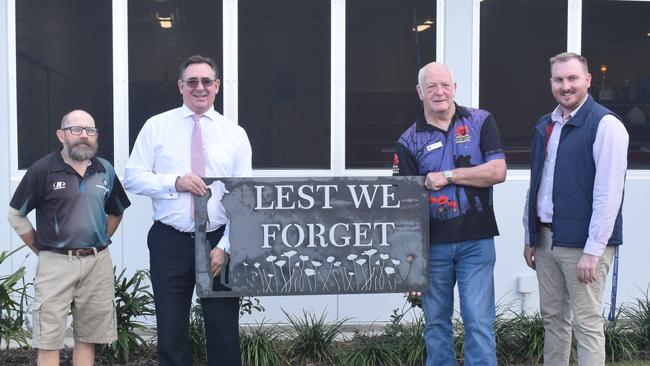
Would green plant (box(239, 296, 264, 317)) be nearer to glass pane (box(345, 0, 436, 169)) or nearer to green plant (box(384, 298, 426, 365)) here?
green plant (box(384, 298, 426, 365))

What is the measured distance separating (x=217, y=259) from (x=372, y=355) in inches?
73.0

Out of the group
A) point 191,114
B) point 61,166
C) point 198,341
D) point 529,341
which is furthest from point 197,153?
point 529,341

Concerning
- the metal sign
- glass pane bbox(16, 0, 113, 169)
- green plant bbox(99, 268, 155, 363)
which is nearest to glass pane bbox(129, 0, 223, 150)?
glass pane bbox(16, 0, 113, 169)

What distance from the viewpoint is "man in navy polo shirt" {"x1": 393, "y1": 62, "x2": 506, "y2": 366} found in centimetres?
423

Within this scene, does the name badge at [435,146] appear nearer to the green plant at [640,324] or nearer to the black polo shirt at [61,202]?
the black polo shirt at [61,202]

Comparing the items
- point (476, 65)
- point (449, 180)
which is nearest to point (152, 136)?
point (449, 180)

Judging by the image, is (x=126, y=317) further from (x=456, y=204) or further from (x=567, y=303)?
(x=567, y=303)

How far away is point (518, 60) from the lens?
6.79m

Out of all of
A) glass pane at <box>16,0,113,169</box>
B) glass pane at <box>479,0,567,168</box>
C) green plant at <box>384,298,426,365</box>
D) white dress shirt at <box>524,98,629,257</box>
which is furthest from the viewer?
glass pane at <box>479,0,567,168</box>

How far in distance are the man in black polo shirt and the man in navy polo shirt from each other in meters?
1.88

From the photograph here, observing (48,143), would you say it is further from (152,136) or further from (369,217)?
(369,217)

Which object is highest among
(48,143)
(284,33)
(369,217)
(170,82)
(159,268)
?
(284,33)

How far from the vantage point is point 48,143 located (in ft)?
21.0

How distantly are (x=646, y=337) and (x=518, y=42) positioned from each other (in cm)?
265
